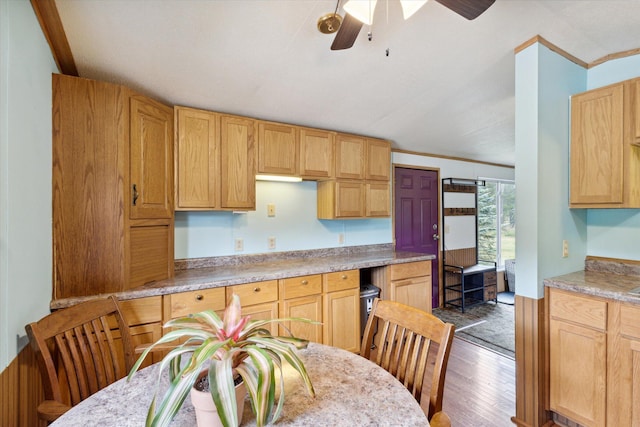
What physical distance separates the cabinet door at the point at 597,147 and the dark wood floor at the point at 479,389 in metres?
1.50

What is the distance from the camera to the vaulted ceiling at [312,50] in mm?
1584

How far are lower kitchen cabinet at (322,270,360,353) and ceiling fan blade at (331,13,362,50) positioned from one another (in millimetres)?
1717

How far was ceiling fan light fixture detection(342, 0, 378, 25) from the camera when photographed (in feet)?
3.79

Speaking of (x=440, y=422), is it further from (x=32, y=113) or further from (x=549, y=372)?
(x=32, y=113)

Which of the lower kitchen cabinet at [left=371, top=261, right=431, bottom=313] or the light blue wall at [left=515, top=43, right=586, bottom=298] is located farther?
the lower kitchen cabinet at [left=371, top=261, right=431, bottom=313]

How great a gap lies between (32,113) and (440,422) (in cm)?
210

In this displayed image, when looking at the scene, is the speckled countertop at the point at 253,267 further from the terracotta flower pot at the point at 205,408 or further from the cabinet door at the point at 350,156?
the terracotta flower pot at the point at 205,408

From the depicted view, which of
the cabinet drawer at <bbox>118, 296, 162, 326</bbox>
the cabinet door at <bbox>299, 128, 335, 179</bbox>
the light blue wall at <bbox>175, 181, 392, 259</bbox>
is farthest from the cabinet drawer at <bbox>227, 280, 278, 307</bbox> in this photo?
the cabinet door at <bbox>299, 128, 335, 179</bbox>

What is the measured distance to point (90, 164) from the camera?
1.72 metres

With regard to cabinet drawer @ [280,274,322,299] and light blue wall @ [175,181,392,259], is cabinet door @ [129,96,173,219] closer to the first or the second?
light blue wall @ [175,181,392,259]

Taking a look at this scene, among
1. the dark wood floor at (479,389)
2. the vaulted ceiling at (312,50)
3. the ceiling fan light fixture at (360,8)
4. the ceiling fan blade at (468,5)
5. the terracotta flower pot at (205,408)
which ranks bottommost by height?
the dark wood floor at (479,389)

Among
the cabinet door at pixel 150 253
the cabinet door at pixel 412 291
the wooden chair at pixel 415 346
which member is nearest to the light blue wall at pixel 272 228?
the cabinet door at pixel 150 253

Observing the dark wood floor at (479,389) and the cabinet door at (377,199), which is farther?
the cabinet door at (377,199)

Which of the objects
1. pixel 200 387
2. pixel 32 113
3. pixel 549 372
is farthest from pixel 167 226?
pixel 549 372
